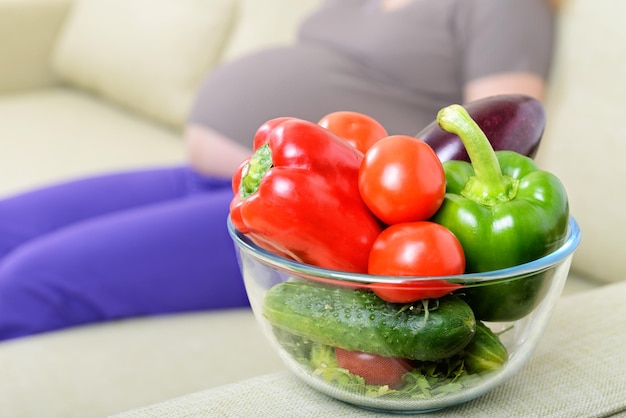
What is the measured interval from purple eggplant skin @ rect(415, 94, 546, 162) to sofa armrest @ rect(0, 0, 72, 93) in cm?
228

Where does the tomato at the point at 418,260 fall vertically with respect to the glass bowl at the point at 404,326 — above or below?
above

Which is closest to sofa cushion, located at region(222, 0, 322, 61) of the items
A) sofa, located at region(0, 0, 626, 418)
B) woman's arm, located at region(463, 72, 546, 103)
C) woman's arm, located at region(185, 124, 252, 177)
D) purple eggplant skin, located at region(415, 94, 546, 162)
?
sofa, located at region(0, 0, 626, 418)

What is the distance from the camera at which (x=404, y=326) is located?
20.1 inches

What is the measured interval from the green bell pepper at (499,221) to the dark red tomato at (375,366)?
6 cm

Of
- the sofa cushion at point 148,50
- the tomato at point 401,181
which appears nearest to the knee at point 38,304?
the tomato at point 401,181

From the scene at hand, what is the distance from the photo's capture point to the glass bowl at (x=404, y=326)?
508 millimetres

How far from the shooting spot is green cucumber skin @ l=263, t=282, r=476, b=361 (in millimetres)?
507

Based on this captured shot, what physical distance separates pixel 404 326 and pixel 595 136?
0.69 m

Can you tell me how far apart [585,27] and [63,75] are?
1.89m

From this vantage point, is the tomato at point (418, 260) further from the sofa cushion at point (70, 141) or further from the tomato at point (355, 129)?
the sofa cushion at point (70, 141)

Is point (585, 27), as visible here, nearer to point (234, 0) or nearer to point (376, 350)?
point (376, 350)

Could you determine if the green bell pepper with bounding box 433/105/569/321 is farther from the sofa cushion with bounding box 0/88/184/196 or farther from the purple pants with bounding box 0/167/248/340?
the sofa cushion with bounding box 0/88/184/196

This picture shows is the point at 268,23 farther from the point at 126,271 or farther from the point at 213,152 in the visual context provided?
the point at 126,271

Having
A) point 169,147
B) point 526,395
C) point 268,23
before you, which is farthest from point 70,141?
point 526,395
